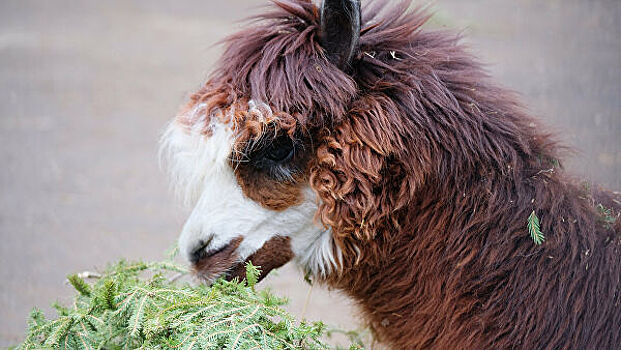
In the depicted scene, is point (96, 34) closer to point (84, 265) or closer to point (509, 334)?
point (84, 265)

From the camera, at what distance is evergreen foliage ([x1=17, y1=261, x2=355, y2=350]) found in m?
2.23

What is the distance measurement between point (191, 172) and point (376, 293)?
84cm

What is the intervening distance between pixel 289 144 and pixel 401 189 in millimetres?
430

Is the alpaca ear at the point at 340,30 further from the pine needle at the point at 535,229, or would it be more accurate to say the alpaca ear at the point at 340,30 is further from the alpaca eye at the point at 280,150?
the pine needle at the point at 535,229

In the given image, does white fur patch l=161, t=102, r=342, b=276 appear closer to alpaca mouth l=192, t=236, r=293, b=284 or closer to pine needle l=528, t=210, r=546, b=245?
Result: alpaca mouth l=192, t=236, r=293, b=284

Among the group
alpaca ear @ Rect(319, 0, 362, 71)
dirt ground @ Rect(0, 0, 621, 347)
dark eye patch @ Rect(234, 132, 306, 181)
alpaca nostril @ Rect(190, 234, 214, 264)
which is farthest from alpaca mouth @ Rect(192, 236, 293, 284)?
dirt ground @ Rect(0, 0, 621, 347)

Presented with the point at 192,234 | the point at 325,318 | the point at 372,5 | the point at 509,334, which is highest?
the point at 372,5

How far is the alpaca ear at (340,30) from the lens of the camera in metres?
2.25

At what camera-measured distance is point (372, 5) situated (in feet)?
8.87

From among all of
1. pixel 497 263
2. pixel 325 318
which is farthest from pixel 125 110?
pixel 497 263

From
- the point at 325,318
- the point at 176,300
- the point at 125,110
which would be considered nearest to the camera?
the point at 176,300

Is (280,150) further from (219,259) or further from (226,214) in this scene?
(219,259)

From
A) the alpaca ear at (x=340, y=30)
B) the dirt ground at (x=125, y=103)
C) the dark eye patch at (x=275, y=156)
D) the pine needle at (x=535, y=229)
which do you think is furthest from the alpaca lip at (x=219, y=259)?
the pine needle at (x=535, y=229)

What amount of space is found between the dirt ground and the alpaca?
99cm
